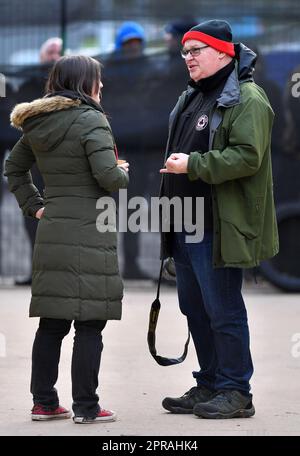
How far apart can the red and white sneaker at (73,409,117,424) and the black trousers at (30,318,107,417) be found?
0.06 feet

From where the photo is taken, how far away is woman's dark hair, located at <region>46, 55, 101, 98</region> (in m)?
5.11

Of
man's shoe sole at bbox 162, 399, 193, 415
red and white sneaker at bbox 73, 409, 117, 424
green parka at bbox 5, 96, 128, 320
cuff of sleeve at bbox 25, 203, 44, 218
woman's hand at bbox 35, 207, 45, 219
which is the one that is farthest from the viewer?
man's shoe sole at bbox 162, 399, 193, 415

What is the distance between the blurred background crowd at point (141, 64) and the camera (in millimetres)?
9883

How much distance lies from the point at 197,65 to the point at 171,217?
71 cm

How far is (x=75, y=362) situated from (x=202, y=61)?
148cm

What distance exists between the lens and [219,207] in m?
5.20

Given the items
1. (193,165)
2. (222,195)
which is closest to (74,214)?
(193,165)

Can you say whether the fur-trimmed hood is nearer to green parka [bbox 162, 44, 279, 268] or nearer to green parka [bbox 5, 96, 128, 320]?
green parka [bbox 5, 96, 128, 320]

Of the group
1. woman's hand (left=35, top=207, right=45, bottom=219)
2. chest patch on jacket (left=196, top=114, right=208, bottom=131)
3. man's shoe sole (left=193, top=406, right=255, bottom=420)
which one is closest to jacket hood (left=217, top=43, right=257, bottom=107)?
chest patch on jacket (left=196, top=114, right=208, bottom=131)

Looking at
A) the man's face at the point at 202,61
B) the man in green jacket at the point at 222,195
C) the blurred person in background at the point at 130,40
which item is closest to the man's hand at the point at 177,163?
the man in green jacket at the point at 222,195

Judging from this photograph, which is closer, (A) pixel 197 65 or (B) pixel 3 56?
(A) pixel 197 65

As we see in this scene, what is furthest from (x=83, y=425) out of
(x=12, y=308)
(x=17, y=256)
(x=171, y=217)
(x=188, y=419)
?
(x=17, y=256)

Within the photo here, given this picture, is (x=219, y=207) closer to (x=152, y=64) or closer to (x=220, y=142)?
(x=220, y=142)

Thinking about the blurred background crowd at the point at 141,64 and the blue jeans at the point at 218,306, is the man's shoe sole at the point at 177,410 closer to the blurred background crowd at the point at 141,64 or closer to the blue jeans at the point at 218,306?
the blue jeans at the point at 218,306
